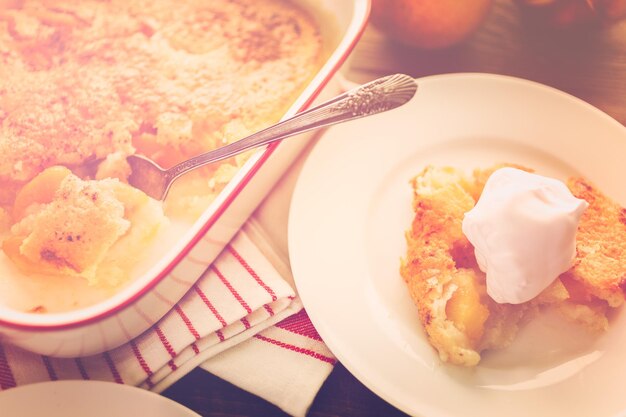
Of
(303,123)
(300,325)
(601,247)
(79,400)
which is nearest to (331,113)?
(303,123)

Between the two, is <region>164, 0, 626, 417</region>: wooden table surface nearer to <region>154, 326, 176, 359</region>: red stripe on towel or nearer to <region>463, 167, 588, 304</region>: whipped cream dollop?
<region>463, 167, 588, 304</region>: whipped cream dollop

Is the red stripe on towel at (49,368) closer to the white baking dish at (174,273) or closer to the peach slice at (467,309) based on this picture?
the white baking dish at (174,273)

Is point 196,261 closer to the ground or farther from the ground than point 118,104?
closer to the ground

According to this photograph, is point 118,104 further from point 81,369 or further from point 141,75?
point 81,369

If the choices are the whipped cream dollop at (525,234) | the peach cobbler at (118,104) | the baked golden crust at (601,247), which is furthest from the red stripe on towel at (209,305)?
the baked golden crust at (601,247)

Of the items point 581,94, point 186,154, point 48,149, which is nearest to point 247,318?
point 186,154

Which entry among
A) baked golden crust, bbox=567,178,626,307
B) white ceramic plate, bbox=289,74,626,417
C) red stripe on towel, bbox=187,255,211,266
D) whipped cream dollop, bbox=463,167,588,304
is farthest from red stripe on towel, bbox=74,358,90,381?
baked golden crust, bbox=567,178,626,307
